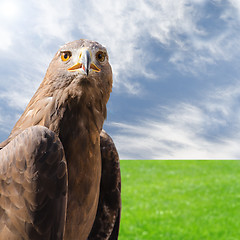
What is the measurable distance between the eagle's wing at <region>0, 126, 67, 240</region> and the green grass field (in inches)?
246

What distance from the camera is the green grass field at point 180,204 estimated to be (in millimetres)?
9078

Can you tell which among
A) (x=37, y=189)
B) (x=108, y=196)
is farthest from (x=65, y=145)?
(x=108, y=196)

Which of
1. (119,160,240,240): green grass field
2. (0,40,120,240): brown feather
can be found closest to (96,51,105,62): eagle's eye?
(0,40,120,240): brown feather

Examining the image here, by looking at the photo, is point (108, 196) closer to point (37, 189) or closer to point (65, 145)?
point (65, 145)

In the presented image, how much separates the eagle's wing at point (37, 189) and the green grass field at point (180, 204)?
6236 millimetres

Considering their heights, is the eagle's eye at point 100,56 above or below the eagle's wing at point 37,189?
above

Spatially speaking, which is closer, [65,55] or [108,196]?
[65,55]

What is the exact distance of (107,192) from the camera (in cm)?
392

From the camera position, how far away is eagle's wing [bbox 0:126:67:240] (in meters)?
2.82

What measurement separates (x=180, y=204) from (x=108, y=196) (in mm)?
8074

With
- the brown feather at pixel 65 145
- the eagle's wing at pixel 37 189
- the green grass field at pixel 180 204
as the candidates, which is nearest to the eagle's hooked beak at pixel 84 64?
the brown feather at pixel 65 145

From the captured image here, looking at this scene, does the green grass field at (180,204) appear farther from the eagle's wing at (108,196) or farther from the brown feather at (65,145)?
the brown feather at (65,145)

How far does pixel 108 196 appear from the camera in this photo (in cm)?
391

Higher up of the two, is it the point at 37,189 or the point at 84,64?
the point at 84,64
